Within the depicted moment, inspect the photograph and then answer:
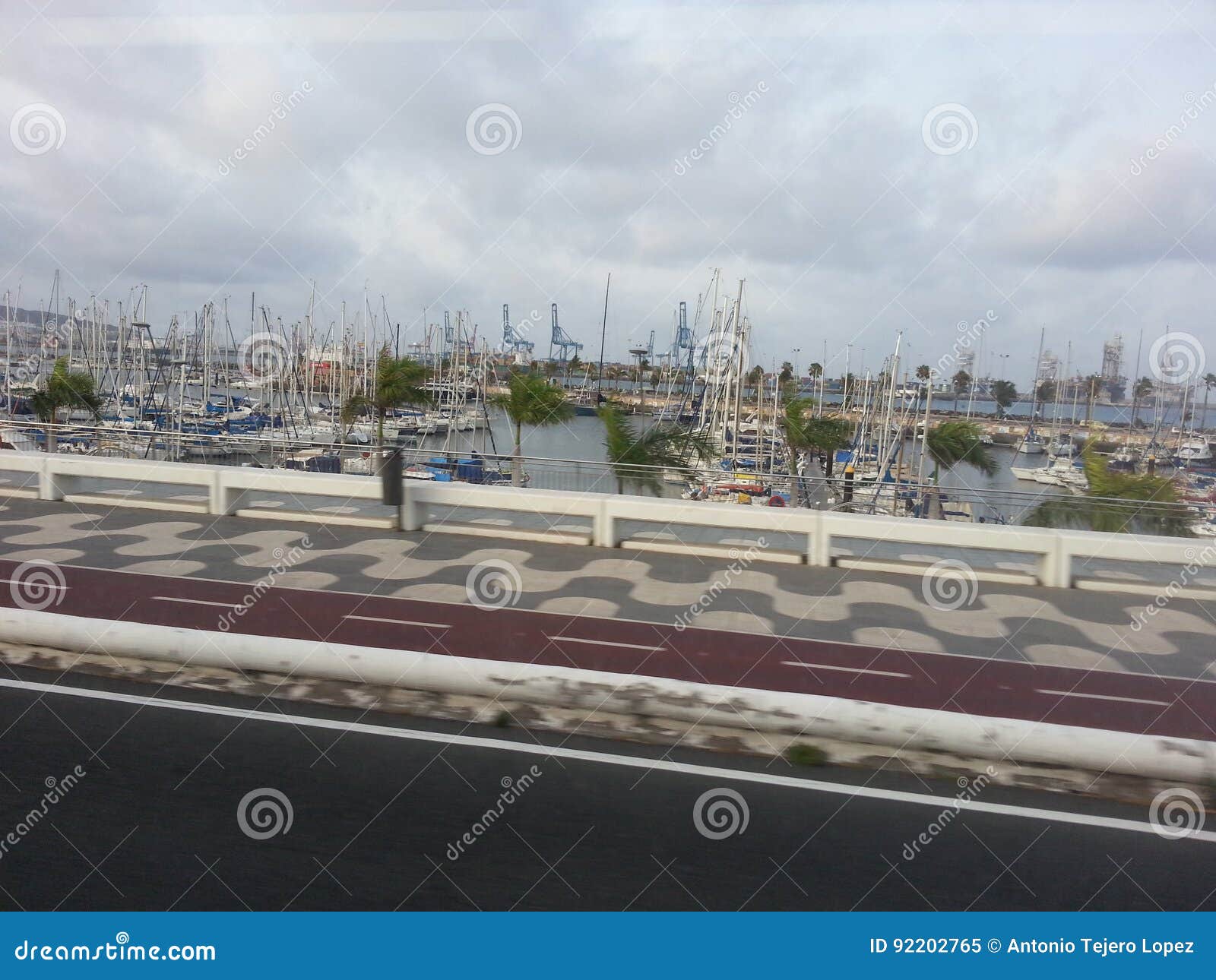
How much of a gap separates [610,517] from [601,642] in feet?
16.1

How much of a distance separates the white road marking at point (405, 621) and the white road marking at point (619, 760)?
2.21 m

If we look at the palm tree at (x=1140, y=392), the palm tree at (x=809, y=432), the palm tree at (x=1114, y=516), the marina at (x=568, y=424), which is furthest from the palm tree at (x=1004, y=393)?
the palm tree at (x=1114, y=516)

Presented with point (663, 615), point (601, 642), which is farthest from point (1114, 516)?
point (601, 642)

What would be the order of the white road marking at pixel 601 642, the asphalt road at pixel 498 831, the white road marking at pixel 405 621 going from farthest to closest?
the white road marking at pixel 405 621
the white road marking at pixel 601 642
the asphalt road at pixel 498 831

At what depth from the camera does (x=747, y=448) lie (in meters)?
49.6

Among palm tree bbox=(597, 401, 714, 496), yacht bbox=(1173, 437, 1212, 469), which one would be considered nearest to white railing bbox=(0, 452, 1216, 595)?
palm tree bbox=(597, 401, 714, 496)

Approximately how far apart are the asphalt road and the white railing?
6690mm

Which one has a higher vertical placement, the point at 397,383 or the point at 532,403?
the point at 397,383

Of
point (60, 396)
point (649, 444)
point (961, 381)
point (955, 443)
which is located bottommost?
point (649, 444)

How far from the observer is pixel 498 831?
526cm

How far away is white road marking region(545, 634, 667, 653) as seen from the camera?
8531mm

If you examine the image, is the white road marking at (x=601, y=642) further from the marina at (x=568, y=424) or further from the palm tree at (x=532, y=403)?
the palm tree at (x=532, y=403)

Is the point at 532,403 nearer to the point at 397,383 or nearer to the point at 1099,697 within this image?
the point at 397,383

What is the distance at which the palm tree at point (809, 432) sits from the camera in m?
26.6
